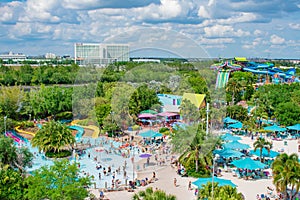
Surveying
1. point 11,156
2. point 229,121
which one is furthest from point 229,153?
point 11,156

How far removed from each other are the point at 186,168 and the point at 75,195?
9.16 metres

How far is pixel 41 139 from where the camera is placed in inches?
985

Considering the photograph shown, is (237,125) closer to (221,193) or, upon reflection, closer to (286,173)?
(286,173)

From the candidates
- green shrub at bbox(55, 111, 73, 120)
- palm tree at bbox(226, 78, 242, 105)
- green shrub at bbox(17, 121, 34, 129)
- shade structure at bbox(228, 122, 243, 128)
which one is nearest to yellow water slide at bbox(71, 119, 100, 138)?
green shrub at bbox(55, 111, 73, 120)

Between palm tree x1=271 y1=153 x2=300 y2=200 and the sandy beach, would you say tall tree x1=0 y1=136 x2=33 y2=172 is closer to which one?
the sandy beach

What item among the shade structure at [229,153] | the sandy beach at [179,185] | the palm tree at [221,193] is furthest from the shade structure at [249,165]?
the palm tree at [221,193]

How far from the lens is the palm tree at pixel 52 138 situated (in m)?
24.8

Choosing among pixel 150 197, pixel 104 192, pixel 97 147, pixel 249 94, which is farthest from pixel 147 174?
pixel 249 94

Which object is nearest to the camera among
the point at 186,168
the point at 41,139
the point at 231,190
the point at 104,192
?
the point at 231,190

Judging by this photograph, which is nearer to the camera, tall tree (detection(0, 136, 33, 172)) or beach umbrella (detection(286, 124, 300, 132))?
tall tree (detection(0, 136, 33, 172))

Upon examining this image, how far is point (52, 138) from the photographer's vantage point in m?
24.9

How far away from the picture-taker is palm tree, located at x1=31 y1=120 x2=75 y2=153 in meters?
24.8

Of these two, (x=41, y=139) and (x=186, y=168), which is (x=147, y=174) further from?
(x=41, y=139)

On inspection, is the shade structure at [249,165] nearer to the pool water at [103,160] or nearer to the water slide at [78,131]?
the pool water at [103,160]
